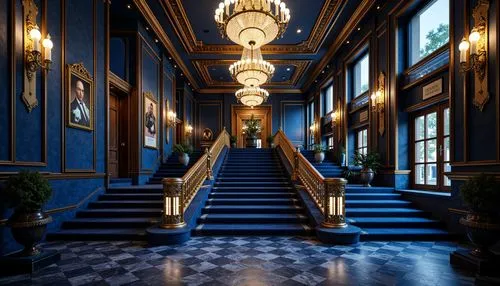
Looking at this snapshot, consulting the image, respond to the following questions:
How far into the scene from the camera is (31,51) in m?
4.54

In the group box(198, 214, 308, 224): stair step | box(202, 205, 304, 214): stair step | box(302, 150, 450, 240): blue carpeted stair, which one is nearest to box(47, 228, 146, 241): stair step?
box(198, 214, 308, 224): stair step

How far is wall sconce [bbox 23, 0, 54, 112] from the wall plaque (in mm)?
7329

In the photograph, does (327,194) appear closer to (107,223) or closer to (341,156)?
(107,223)

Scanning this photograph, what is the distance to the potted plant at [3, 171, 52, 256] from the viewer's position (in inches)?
146

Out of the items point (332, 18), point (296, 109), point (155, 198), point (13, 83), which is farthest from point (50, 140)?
point (296, 109)

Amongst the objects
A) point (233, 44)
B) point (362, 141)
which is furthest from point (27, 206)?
point (362, 141)

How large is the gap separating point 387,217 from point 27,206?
6195mm

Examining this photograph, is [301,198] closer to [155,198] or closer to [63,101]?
[155,198]

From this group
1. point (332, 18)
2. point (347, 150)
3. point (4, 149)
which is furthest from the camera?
point (347, 150)

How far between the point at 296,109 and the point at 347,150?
744cm

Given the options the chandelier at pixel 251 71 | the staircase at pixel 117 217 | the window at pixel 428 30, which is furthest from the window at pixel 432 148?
the staircase at pixel 117 217

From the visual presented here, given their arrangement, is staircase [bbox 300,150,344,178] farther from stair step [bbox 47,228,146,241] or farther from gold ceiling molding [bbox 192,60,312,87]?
stair step [bbox 47,228,146,241]

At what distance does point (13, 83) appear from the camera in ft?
14.1

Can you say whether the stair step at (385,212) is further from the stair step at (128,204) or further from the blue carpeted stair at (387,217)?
the stair step at (128,204)
